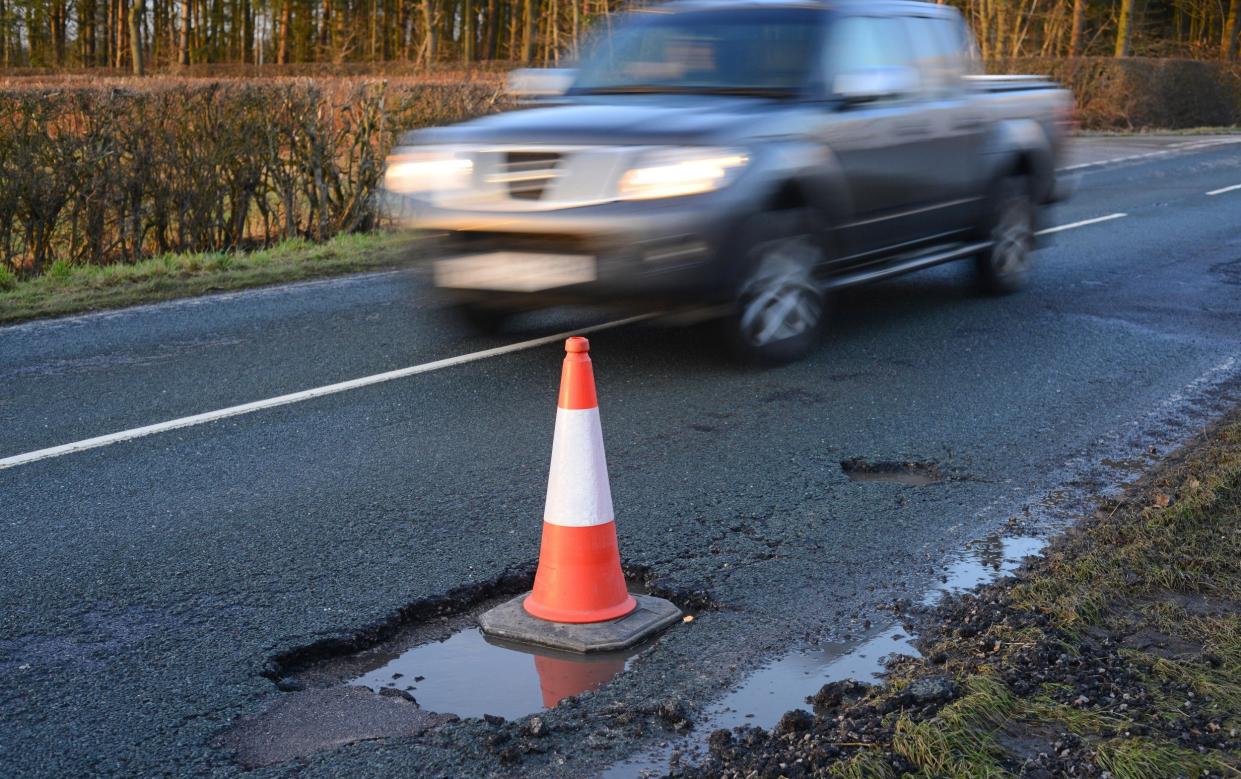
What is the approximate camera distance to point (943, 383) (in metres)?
6.99

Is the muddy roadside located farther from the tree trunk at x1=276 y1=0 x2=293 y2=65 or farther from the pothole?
the tree trunk at x1=276 y1=0 x2=293 y2=65

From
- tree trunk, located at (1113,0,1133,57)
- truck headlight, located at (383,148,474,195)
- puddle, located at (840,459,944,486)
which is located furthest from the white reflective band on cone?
tree trunk, located at (1113,0,1133,57)

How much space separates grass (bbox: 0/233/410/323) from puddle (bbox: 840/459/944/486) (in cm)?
584

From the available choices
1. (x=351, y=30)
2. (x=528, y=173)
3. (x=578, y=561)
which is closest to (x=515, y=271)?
(x=528, y=173)

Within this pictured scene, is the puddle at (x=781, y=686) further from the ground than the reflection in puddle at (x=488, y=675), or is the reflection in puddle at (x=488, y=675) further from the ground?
the puddle at (x=781, y=686)

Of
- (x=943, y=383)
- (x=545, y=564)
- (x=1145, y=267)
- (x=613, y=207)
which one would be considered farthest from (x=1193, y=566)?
(x=1145, y=267)

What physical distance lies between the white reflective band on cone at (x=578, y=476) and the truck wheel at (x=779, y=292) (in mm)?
3025

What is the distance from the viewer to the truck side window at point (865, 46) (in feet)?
25.1

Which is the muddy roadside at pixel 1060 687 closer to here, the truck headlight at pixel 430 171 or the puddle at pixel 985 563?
the puddle at pixel 985 563

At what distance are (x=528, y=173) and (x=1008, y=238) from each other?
4027 millimetres

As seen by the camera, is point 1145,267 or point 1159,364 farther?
point 1145,267

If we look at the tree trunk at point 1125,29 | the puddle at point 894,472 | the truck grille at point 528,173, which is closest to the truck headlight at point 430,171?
the truck grille at point 528,173

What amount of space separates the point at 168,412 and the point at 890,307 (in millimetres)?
4952

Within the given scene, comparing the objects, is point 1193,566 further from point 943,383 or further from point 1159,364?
point 1159,364
